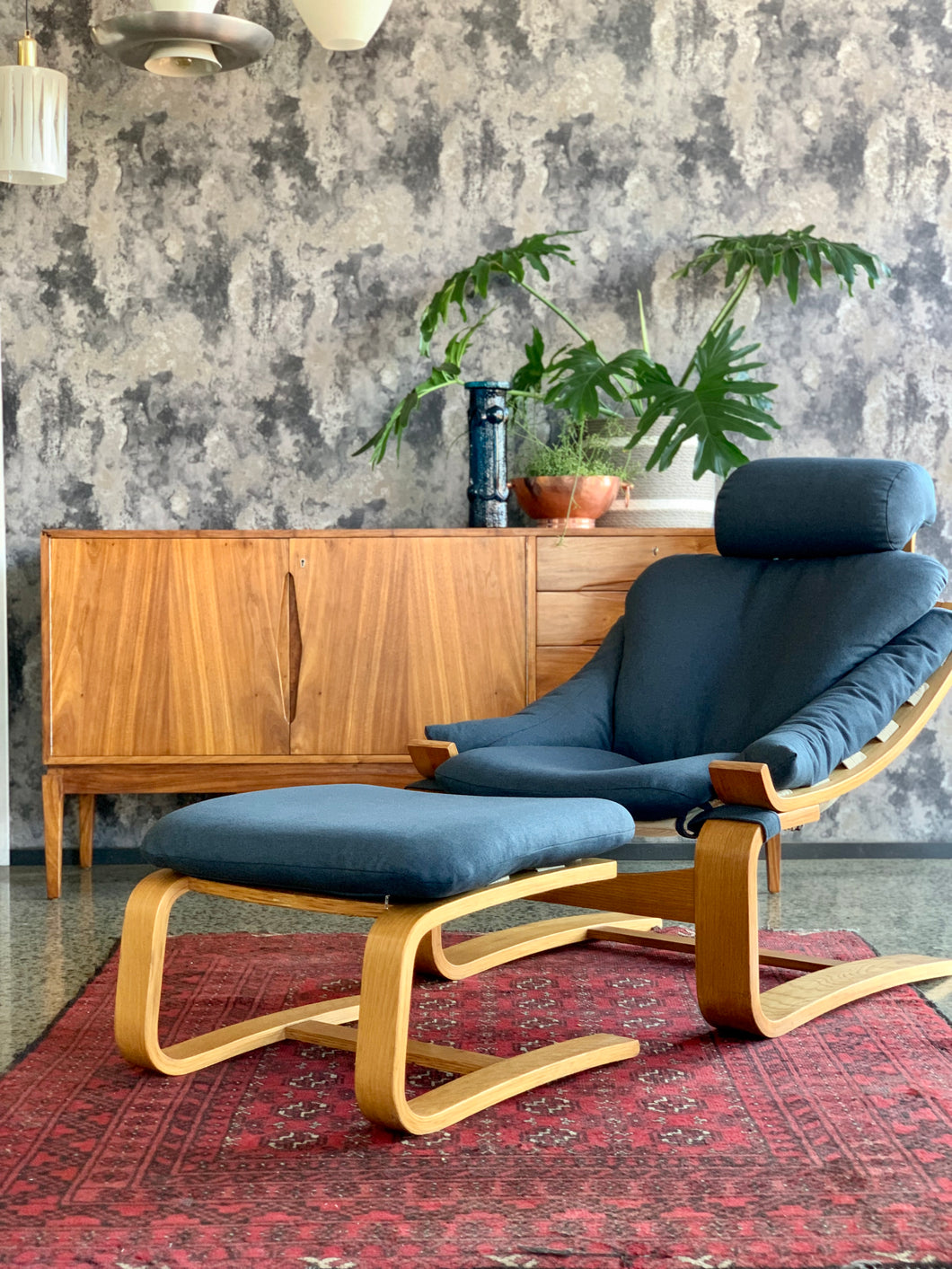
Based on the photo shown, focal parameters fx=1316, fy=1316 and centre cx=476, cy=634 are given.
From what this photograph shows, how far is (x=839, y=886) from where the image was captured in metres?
3.41

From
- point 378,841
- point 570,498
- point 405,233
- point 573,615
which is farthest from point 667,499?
point 378,841

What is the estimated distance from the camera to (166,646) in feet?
11.1

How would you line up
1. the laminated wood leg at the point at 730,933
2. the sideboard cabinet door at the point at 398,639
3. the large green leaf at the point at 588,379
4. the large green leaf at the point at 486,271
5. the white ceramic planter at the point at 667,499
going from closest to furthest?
the laminated wood leg at the point at 730,933, the large green leaf at the point at 588,379, the sideboard cabinet door at the point at 398,639, the large green leaf at the point at 486,271, the white ceramic planter at the point at 667,499

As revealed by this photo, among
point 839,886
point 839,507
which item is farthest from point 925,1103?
point 839,886

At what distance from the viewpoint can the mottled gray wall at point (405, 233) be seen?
12.4ft

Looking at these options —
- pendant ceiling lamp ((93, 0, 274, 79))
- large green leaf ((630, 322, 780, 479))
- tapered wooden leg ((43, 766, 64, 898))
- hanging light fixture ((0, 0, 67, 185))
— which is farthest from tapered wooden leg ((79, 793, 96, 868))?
pendant ceiling lamp ((93, 0, 274, 79))

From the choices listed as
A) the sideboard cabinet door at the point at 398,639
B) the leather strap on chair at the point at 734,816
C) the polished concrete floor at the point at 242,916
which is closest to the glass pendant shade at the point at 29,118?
the sideboard cabinet door at the point at 398,639

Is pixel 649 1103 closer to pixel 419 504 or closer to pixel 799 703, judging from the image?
pixel 799 703

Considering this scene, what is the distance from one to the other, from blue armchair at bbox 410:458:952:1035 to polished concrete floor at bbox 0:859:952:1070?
0.40 metres

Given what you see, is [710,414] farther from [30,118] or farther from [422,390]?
[30,118]

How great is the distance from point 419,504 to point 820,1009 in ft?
6.77

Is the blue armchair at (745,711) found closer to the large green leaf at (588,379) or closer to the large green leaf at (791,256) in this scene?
the large green leaf at (588,379)

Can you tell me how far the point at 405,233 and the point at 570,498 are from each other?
97cm

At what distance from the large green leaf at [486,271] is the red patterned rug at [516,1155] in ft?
6.53
